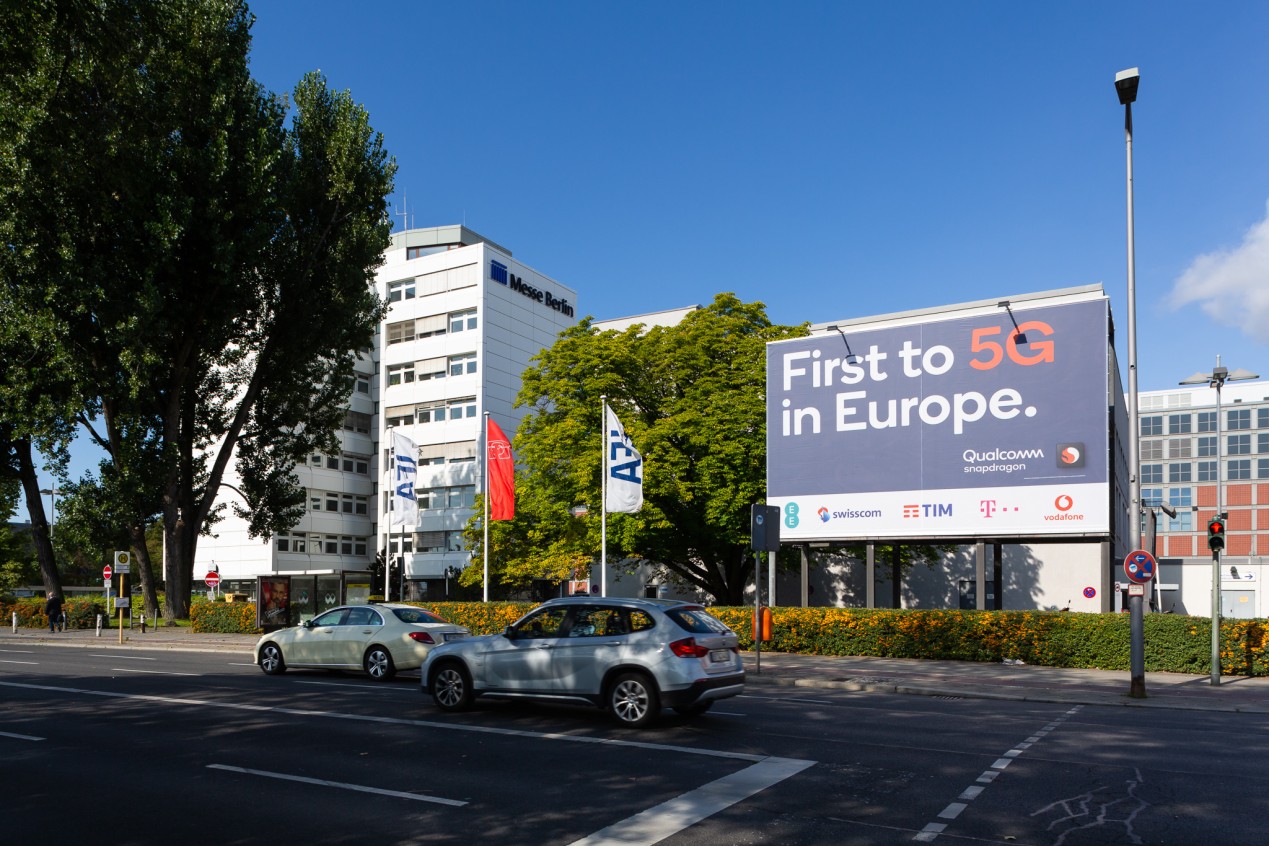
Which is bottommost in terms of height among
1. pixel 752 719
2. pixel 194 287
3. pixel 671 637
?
pixel 752 719

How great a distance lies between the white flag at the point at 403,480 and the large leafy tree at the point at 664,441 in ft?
16.2

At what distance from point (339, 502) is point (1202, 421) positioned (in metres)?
91.4

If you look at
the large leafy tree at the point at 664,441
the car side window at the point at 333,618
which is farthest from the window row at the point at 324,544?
the car side window at the point at 333,618

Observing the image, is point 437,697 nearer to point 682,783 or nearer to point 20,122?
point 682,783

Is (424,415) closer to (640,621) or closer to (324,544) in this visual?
(324,544)

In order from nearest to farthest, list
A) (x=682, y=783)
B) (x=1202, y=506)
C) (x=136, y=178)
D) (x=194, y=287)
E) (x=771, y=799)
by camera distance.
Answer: (x=771, y=799)
(x=682, y=783)
(x=136, y=178)
(x=194, y=287)
(x=1202, y=506)

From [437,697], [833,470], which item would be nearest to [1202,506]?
[833,470]

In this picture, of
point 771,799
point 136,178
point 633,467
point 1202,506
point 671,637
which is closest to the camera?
point 771,799

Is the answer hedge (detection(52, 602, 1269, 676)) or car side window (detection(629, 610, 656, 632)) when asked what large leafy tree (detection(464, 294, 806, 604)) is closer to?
hedge (detection(52, 602, 1269, 676))

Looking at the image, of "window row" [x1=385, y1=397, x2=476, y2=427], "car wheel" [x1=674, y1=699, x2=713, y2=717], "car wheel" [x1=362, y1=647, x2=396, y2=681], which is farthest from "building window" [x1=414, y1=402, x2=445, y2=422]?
"car wheel" [x1=674, y1=699, x2=713, y2=717]

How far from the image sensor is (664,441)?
33.0 m

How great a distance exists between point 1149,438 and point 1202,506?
9.19 meters

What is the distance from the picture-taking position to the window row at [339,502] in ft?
224

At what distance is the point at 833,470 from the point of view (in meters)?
26.5
